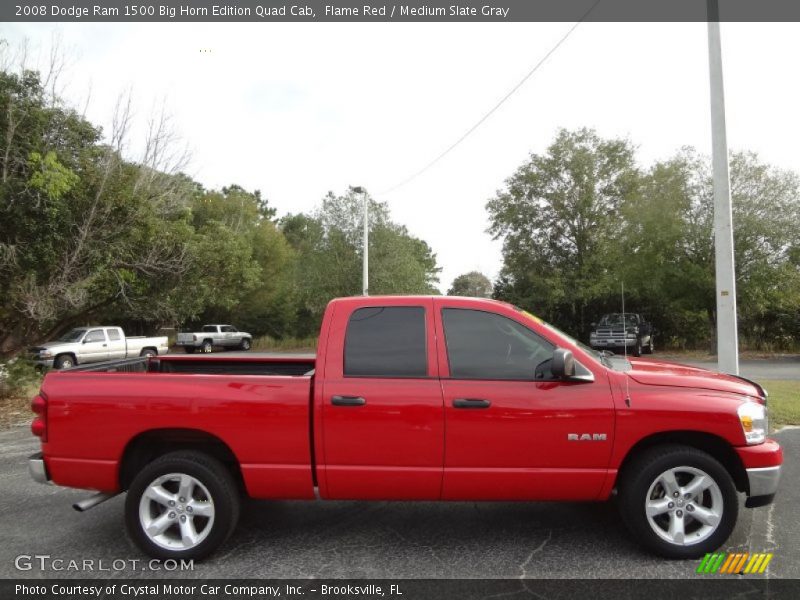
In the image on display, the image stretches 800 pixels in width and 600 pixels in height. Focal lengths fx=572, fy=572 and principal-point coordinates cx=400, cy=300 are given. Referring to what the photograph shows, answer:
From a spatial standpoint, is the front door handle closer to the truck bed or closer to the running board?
the truck bed

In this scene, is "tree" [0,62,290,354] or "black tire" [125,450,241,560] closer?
"black tire" [125,450,241,560]

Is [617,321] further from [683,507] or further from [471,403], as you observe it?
[471,403]

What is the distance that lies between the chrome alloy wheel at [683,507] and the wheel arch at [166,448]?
2904 mm

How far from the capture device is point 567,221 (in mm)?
29609

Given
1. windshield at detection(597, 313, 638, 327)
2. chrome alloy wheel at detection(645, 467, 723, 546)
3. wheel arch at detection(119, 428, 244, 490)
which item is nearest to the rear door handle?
wheel arch at detection(119, 428, 244, 490)

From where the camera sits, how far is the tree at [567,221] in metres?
28.6

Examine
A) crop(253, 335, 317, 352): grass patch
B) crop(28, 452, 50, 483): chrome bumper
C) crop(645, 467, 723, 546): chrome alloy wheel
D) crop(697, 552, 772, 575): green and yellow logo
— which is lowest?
crop(253, 335, 317, 352): grass patch

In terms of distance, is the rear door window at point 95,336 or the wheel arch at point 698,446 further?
the rear door window at point 95,336

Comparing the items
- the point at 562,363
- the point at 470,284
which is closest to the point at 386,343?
the point at 562,363

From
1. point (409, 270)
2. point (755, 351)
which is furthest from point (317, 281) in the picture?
point (755, 351)

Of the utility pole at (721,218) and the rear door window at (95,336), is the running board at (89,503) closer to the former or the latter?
the utility pole at (721,218)

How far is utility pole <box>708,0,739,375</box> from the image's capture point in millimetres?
7758

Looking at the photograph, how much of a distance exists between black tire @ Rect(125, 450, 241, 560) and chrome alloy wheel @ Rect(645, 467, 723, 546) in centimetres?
283

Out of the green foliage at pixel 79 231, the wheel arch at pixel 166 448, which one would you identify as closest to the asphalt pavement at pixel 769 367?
the green foliage at pixel 79 231
